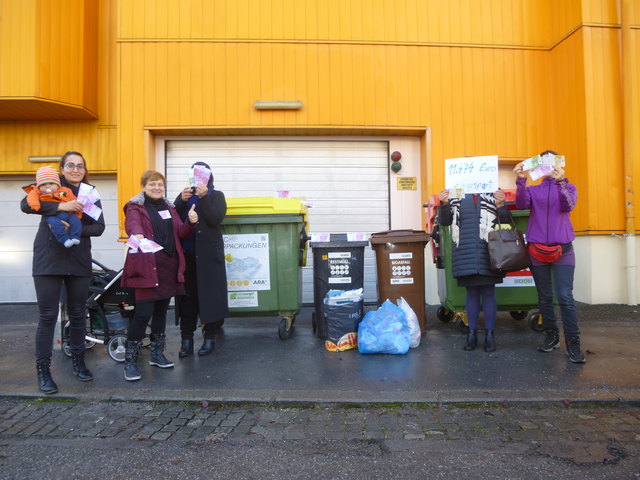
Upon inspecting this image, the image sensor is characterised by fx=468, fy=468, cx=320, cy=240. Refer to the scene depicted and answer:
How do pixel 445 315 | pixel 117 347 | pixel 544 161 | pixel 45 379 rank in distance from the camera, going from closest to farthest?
pixel 45 379
pixel 544 161
pixel 117 347
pixel 445 315

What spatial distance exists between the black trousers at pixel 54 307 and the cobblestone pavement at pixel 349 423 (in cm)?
48

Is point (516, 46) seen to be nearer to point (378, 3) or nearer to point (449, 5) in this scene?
point (449, 5)

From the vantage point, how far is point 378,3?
754 cm

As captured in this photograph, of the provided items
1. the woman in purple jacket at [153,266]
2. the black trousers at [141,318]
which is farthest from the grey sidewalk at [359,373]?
the black trousers at [141,318]

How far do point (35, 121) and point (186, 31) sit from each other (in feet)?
9.71

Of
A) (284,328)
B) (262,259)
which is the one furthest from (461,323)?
(262,259)

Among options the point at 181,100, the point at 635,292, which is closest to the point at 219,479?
the point at 181,100

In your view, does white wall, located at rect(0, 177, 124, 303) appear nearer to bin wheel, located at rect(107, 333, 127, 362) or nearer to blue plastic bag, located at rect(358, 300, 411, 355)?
bin wheel, located at rect(107, 333, 127, 362)

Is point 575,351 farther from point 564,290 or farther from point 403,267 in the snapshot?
point 403,267

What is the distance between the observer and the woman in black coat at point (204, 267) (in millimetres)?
4504

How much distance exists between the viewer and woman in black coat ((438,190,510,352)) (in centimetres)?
443

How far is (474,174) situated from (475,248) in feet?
2.29

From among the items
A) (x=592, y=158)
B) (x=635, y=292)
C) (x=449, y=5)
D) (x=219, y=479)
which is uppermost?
(x=449, y=5)

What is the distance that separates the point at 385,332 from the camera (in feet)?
14.7
